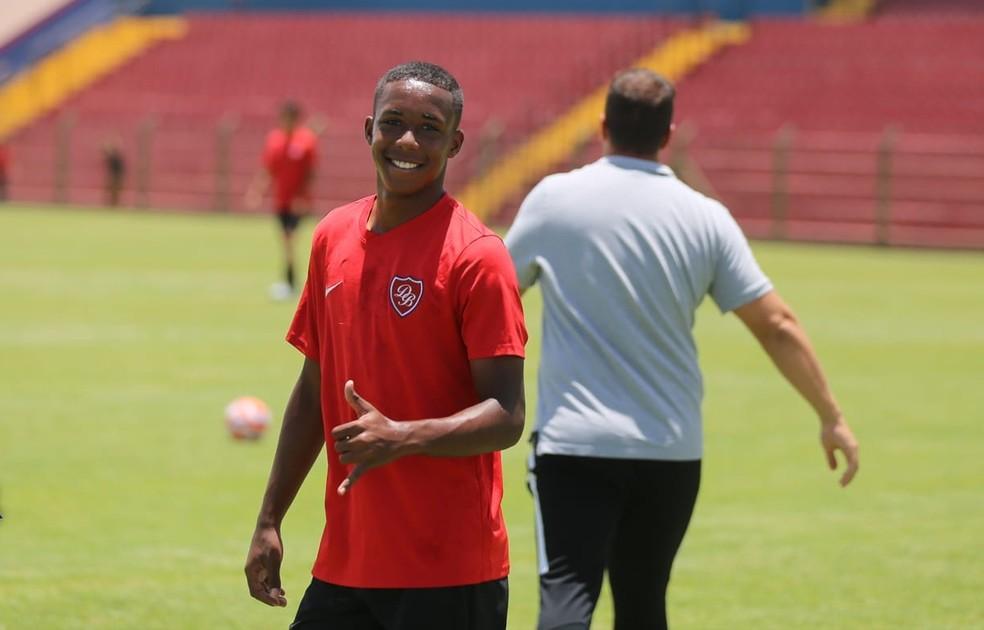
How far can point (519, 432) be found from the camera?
414cm

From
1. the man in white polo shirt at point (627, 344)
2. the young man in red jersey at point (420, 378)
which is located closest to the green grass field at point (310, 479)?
the man in white polo shirt at point (627, 344)

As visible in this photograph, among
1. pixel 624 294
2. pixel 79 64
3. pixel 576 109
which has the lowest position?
pixel 576 109

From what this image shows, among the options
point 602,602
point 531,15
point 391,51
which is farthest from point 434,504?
point 531,15

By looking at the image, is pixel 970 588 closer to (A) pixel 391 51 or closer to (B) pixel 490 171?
(B) pixel 490 171

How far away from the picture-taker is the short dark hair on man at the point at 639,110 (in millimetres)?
5656

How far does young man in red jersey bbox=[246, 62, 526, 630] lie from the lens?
411cm

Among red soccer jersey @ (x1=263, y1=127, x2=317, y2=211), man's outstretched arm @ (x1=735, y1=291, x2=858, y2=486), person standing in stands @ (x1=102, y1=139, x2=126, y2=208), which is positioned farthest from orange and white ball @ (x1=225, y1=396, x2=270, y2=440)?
person standing in stands @ (x1=102, y1=139, x2=126, y2=208)

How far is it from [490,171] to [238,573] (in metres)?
31.8

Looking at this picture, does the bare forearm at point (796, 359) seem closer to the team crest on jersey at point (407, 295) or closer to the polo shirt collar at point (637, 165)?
the polo shirt collar at point (637, 165)

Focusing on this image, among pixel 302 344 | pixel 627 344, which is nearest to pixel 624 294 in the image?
pixel 627 344

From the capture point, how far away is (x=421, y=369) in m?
4.17

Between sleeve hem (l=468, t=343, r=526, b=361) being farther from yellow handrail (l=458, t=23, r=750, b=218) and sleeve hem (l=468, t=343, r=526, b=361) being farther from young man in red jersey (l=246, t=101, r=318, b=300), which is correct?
yellow handrail (l=458, t=23, r=750, b=218)

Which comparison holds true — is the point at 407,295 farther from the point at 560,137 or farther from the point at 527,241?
the point at 560,137

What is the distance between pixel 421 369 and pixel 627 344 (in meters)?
1.48
